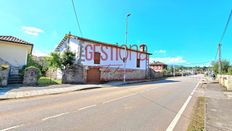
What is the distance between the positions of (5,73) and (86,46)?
9393 millimetres

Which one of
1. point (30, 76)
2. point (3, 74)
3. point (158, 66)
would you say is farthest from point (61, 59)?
point (158, 66)

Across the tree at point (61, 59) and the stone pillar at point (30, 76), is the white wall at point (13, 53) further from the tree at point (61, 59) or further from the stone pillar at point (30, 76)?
the stone pillar at point (30, 76)

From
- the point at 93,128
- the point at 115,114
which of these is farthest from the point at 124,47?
the point at 93,128

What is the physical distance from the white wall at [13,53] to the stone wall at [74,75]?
19.7ft

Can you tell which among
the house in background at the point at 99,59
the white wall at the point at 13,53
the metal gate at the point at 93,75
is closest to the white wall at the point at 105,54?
the house in background at the point at 99,59

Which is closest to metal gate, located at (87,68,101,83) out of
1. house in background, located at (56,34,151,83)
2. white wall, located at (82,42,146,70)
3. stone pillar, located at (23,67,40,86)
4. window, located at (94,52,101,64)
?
house in background, located at (56,34,151,83)

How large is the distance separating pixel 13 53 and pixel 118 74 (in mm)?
14561

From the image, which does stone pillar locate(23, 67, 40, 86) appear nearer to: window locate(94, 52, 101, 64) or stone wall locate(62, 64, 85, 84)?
stone wall locate(62, 64, 85, 84)

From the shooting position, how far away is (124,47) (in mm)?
23531

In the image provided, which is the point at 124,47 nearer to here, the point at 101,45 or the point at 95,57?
the point at 101,45

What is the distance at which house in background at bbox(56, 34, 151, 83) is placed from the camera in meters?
18.3

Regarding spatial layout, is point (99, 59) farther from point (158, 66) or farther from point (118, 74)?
point (158, 66)

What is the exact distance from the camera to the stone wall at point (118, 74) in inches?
808

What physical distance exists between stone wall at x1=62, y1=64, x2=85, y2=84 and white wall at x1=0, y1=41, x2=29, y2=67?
236 inches
